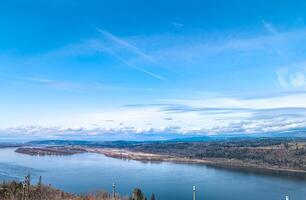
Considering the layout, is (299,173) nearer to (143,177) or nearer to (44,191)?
(143,177)

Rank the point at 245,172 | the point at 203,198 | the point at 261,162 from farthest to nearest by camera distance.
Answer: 1. the point at 261,162
2. the point at 245,172
3. the point at 203,198

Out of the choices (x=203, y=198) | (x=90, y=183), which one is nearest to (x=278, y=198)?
(x=203, y=198)

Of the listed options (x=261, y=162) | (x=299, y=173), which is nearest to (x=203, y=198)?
(x=299, y=173)

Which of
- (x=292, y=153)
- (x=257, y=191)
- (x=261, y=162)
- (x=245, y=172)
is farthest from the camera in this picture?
(x=292, y=153)

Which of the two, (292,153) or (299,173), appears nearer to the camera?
(299,173)

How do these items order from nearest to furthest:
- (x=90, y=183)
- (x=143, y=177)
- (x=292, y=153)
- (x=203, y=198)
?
(x=203, y=198)
(x=90, y=183)
(x=143, y=177)
(x=292, y=153)

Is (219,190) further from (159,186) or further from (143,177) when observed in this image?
(143,177)

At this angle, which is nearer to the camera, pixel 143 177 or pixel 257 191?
pixel 257 191

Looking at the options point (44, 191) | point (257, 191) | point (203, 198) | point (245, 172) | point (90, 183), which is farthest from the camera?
point (245, 172)

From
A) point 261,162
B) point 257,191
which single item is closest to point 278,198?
point 257,191
